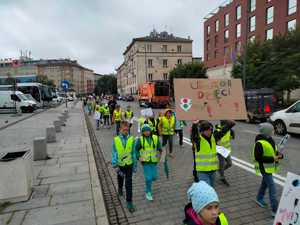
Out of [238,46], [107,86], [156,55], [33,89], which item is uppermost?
[156,55]

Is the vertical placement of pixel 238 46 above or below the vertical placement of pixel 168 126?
above

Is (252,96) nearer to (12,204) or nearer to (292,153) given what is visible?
(292,153)

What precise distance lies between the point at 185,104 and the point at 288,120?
818 centimetres

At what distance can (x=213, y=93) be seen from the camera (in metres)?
4.41

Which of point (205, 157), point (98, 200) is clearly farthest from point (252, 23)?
point (98, 200)

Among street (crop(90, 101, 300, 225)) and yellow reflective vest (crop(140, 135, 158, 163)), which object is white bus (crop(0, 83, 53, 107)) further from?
yellow reflective vest (crop(140, 135, 158, 163))

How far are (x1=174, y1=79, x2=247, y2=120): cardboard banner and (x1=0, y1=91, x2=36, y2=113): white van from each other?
2417 cm

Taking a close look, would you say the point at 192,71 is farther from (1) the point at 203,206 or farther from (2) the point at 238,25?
(1) the point at 203,206

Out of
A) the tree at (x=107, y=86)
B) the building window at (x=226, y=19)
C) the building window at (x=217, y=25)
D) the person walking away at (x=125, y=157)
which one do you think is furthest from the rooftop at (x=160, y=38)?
the person walking away at (x=125, y=157)

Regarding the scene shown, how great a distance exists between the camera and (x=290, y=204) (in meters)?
2.31

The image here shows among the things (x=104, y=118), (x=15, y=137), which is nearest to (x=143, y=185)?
(x=15, y=137)

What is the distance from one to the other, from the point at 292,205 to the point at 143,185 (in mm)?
3311

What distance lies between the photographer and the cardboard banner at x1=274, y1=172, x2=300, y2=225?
2.24 m

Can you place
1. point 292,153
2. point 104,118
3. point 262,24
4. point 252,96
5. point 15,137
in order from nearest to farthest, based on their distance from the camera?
point 292,153 < point 15,137 < point 104,118 < point 252,96 < point 262,24
